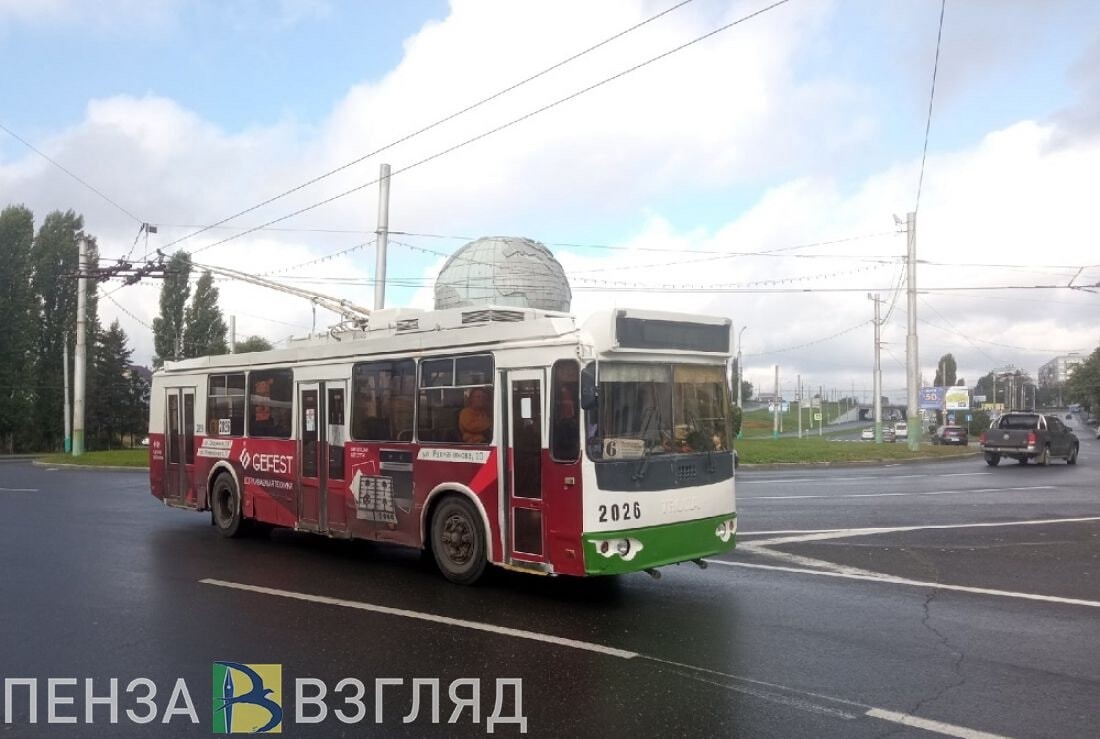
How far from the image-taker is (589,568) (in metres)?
7.76

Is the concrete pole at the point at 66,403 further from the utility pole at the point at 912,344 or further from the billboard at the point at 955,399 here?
the billboard at the point at 955,399

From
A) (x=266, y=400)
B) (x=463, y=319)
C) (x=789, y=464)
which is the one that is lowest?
(x=789, y=464)

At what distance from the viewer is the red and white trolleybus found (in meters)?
7.97

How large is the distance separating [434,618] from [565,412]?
7.18 ft

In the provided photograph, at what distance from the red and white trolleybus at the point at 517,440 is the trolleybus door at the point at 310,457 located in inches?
1.0

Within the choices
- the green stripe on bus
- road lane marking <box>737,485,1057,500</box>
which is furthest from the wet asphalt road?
road lane marking <box>737,485,1057,500</box>

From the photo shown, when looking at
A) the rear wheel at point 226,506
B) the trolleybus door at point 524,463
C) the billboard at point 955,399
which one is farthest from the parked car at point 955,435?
the trolleybus door at point 524,463

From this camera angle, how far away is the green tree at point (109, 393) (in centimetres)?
6506

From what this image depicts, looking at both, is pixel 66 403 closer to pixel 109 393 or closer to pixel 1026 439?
pixel 109 393

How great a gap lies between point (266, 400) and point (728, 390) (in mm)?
6668

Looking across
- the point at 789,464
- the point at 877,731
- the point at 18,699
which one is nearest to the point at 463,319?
the point at 18,699

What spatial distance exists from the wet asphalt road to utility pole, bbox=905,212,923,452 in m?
22.0

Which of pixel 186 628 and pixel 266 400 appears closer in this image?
pixel 186 628

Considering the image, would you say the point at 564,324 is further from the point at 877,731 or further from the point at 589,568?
the point at 877,731
